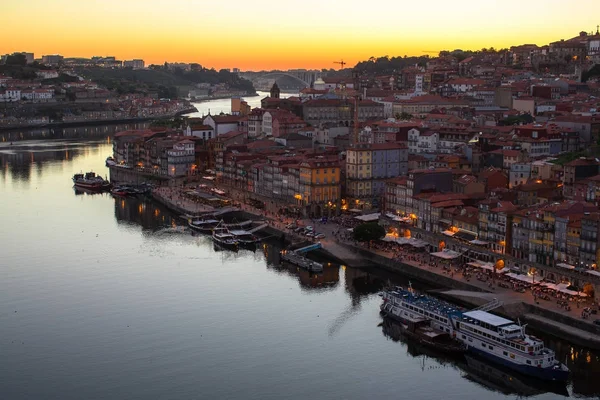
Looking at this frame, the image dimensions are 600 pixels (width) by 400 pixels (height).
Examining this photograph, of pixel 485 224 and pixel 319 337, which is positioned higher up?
pixel 485 224

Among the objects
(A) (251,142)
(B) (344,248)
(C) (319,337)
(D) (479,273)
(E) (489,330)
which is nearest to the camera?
(E) (489,330)

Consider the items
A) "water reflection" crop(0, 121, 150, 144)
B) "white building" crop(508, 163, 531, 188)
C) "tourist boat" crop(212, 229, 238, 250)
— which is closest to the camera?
"tourist boat" crop(212, 229, 238, 250)

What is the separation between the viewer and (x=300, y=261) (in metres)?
24.0

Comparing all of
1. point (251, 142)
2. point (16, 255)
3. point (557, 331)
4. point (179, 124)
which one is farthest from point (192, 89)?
point (557, 331)

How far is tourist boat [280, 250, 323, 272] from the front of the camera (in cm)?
2353

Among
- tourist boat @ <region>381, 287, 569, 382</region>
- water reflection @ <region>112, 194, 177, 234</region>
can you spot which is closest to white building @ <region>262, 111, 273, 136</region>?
water reflection @ <region>112, 194, 177, 234</region>

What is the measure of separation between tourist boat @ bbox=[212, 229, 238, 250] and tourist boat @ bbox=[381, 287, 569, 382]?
813cm

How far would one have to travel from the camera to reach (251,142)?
40500mm

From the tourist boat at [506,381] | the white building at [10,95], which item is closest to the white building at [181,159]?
the tourist boat at [506,381]

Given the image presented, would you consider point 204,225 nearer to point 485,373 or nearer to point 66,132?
point 485,373

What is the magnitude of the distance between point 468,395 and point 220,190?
67.8ft

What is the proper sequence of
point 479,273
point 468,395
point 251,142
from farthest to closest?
point 251,142
point 479,273
point 468,395

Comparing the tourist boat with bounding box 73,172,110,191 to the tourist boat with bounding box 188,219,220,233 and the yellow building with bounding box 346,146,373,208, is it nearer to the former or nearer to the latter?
the tourist boat with bounding box 188,219,220,233

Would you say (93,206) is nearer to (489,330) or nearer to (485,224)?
(485,224)
